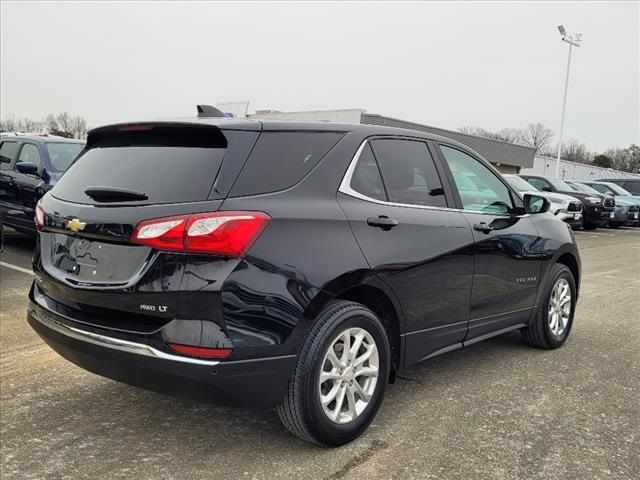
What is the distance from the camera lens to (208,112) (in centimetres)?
343

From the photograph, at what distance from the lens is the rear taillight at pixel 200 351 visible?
2.54m

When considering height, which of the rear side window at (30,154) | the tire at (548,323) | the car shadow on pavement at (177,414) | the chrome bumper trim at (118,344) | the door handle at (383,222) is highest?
the rear side window at (30,154)

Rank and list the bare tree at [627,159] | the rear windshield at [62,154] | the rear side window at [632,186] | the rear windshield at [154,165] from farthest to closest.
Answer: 1. the bare tree at [627,159]
2. the rear side window at [632,186]
3. the rear windshield at [62,154]
4. the rear windshield at [154,165]

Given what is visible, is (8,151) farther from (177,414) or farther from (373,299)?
(373,299)

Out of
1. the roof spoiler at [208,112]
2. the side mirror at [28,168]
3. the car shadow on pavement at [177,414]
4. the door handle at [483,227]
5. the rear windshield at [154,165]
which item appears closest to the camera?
the rear windshield at [154,165]

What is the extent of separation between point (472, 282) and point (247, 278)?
1.81m

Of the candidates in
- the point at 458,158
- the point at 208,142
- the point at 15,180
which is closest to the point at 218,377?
the point at 208,142

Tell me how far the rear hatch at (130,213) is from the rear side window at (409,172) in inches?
34.7

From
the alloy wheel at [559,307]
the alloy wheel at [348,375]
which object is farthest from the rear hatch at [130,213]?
the alloy wheel at [559,307]

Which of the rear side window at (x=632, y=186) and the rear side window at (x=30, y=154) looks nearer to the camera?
the rear side window at (x=30, y=154)

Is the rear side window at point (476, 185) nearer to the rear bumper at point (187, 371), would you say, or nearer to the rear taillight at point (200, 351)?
the rear bumper at point (187, 371)

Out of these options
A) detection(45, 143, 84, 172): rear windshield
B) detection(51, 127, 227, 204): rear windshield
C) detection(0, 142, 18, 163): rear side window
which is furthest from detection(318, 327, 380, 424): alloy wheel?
detection(0, 142, 18, 163): rear side window

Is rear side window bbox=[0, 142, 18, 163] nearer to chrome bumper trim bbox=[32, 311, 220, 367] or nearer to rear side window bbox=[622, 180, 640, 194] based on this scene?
chrome bumper trim bbox=[32, 311, 220, 367]

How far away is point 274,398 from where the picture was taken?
8.93ft
